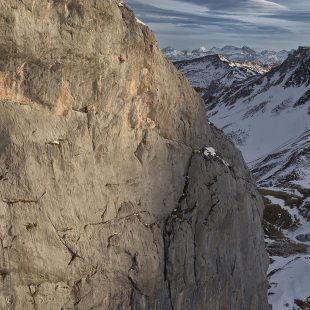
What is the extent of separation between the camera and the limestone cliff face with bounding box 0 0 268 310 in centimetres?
1773

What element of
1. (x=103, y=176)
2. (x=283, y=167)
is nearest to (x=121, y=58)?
(x=103, y=176)

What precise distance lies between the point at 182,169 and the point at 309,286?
1111 inches

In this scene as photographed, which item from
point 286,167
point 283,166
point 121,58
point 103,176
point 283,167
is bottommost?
point 283,166

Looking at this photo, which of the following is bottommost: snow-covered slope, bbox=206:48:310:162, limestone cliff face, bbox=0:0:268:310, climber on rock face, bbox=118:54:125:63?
snow-covered slope, bbox=206:48:310:162

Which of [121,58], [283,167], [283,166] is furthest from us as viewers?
[283,166]

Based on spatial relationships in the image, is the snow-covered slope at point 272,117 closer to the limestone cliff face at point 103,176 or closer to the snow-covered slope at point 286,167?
the snow-covered slope at point 286,167

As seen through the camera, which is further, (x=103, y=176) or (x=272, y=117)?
(x=272, y=117)

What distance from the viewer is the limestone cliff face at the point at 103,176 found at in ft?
58.2

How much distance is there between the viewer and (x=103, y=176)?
20.8m

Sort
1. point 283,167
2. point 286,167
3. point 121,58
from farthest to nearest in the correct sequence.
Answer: point 283,167, point 286,167, point 121,58

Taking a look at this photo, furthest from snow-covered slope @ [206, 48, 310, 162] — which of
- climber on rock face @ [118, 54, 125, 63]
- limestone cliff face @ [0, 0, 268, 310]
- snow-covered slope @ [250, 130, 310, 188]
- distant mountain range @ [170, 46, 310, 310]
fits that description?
climber on rock face @ [118, 54, 125, 63]

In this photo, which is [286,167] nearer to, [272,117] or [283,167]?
[283,167]

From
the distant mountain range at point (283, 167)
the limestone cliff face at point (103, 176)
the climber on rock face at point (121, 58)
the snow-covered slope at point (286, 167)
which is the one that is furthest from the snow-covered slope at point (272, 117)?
the climber on rock face at point (121, 58)

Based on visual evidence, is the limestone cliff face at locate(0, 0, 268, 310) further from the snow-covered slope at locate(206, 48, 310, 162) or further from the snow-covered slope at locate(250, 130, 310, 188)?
the snow-covered slope at locate(206, 48, 310, 162)
